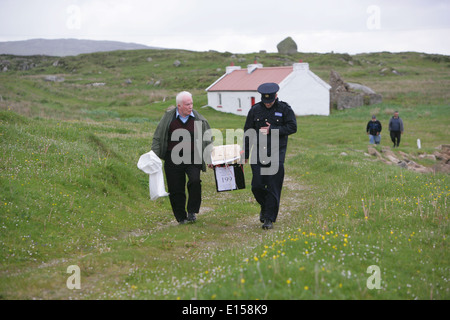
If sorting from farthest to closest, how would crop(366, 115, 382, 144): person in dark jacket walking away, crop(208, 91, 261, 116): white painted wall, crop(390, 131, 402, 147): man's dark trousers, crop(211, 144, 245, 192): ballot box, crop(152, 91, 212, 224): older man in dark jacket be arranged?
crop(208, 91, 261, 116): white painted wall
crop(366, 115, 382, 144): person in dark jacket walking away
crop(390, 131, 402, 147): man's dark trousers
crop(211, 144, 245, 192): ballot box
crop(152, 91, 212, 224): older man in dark jacket

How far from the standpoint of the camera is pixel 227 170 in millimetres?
10000

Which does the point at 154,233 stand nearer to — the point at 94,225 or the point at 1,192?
the point at 94,225

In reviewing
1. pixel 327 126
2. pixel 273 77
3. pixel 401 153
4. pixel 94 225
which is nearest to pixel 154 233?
pixel 94 225

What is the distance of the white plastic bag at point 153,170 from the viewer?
9.03 meters

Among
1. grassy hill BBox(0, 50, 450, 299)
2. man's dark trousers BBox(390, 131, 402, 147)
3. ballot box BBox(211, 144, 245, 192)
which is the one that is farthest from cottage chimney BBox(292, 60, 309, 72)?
ballot box BBox(211, 144, 245, 192)

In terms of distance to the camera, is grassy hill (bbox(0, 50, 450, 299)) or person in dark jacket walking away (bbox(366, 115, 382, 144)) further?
person in dark jacket walking away (bbox(366, 115, 382, 144))

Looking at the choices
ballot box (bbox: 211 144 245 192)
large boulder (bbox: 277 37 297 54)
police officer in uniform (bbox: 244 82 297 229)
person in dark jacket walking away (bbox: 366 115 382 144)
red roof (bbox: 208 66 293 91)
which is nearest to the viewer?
police officer in uniform (bbox: 244 82 297 229)

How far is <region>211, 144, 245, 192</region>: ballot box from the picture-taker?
9.90 m

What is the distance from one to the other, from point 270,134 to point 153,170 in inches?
99.3

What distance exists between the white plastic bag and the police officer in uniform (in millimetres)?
1958

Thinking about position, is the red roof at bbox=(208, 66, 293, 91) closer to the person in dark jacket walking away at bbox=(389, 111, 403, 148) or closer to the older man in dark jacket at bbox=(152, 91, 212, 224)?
the person in dark jacket walking away at bbox=(389, 111, 403, 148)

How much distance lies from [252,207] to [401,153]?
45.8 feet

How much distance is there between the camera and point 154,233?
350 inches

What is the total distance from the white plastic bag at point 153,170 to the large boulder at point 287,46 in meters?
116
